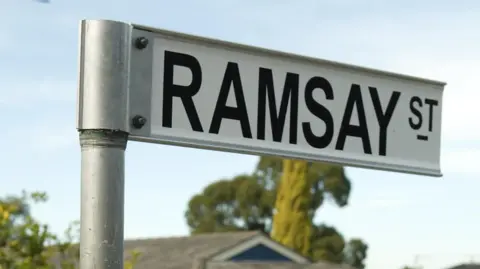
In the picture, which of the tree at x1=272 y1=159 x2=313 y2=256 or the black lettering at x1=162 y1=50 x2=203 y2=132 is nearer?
the black lettering at x1=162 y1=50 x2=203 y2=132

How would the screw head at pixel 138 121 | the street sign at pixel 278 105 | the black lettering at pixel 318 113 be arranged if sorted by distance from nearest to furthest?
Result: the screw head at pixel 138 121
the street sign at pixel 278 105
the black lettering at pixel 318 113

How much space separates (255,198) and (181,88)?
6166cm

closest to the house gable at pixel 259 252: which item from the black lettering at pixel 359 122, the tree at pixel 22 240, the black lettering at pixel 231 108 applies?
the tree at pixel 22 240

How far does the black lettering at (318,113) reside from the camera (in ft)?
11.5

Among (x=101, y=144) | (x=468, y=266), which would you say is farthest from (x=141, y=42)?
(x=468, y=266)

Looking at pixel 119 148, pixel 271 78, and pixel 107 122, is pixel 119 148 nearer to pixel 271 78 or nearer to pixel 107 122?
pixel 107 122

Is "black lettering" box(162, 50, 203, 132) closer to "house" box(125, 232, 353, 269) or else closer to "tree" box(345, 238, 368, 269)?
"house" box(125, 232, 353, 269)

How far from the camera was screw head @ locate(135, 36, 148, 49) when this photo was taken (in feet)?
10.0

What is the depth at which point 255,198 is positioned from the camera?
64688 mm

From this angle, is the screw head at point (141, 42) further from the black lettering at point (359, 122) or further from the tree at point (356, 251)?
the tree at point (356, 251)

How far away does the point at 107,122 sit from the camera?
289cm

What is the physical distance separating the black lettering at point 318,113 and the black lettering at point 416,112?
1.17 feet

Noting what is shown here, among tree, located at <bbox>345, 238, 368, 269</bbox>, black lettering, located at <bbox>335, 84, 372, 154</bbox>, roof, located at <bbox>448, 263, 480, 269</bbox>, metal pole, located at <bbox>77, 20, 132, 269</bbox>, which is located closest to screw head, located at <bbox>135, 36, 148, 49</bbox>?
metal pole, located at <bbox>77, 20, 132, 269</bbox>

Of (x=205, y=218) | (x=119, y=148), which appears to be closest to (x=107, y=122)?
(x=119, y=148)
